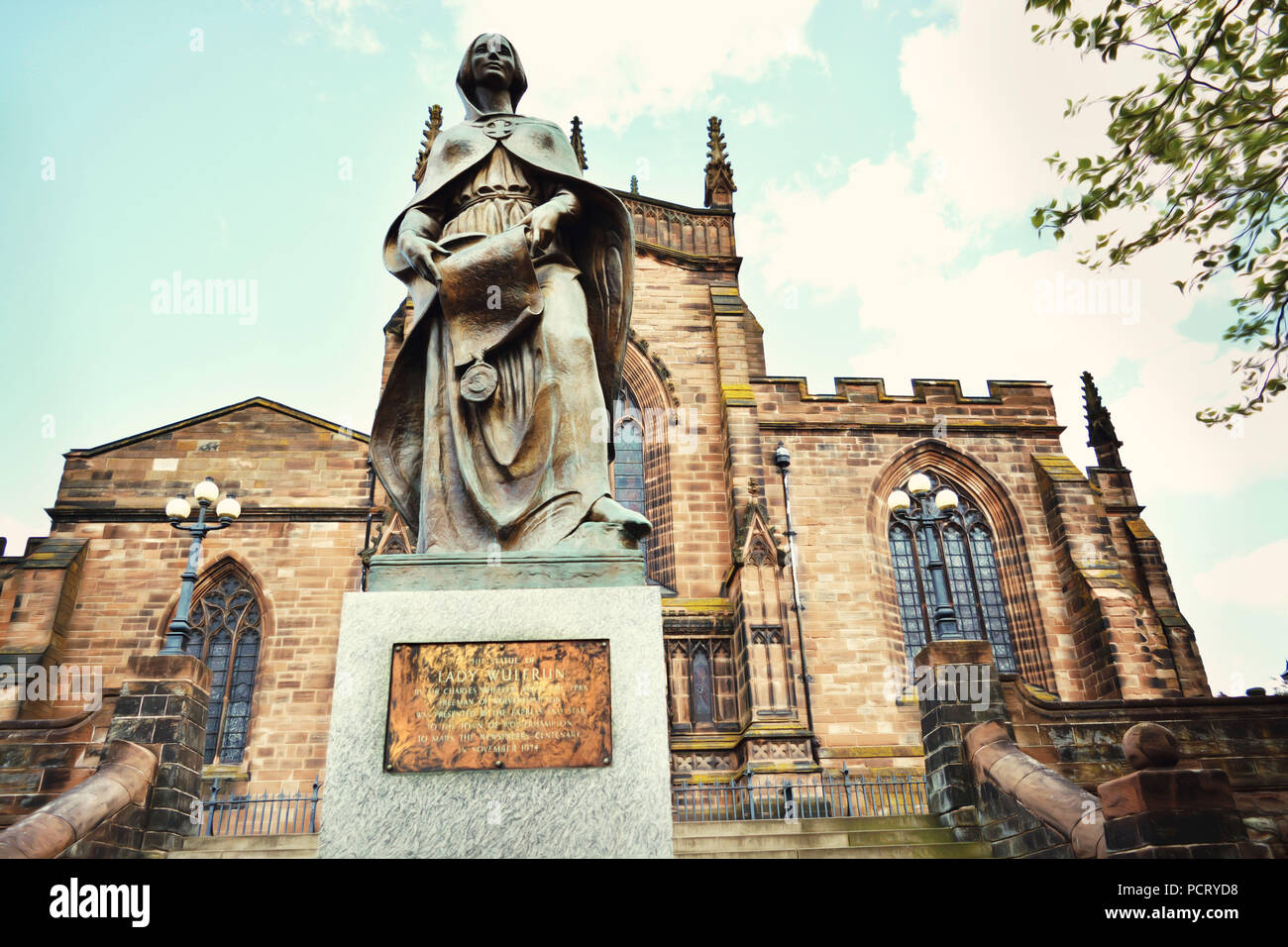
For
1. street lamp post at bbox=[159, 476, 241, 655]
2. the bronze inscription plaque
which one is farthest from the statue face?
street lamp post at bbox=[159, 476, 241, 655]

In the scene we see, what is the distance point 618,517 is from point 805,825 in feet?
21.8

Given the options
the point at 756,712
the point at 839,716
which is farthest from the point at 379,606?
the point at 839,716

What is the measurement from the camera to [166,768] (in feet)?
29.2

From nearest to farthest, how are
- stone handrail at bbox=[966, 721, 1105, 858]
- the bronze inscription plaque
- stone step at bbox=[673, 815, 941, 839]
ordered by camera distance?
the bronze inscription plaque
stone handrail at bbox=[966, 721, 1105, 858]
stone step at bbox=[673, 815, 941, 839]

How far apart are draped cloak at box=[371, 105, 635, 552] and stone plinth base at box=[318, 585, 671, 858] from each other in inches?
24.3

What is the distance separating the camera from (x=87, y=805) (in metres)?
7.69

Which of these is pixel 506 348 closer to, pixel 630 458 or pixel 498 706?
pixel 498 706

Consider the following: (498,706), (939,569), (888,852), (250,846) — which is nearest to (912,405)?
(939,569)

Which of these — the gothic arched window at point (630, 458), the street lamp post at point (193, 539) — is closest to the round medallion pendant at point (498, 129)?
the street lamp post at point (193, 539)

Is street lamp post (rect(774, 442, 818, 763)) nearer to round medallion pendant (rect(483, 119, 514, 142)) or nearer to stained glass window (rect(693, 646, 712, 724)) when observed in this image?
stained glass window (rect(693, 646, 712, 724))

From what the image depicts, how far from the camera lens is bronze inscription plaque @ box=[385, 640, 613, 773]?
11.1ft

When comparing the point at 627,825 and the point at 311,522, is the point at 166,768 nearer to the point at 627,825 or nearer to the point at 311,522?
the point at 627,825
